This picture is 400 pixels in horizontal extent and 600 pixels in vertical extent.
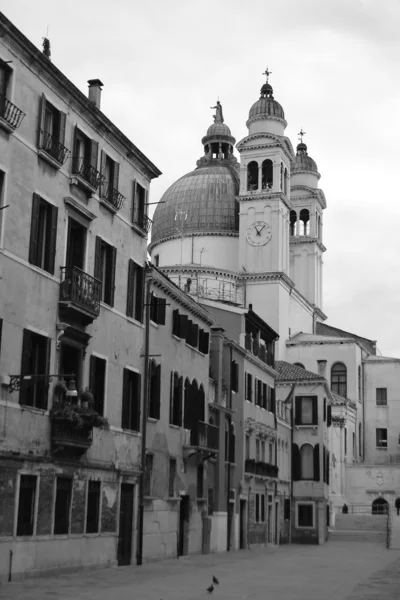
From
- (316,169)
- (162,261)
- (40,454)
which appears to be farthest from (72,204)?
(316,169)

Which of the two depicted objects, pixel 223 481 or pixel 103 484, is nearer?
pixel 103 484

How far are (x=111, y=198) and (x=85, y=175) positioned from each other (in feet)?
6.68

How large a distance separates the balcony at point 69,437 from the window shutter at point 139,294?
5.94 m

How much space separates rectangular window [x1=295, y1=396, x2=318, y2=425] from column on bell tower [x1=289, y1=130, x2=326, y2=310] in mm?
32113

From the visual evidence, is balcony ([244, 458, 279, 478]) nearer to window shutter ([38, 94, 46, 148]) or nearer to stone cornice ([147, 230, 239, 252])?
window shutter ([38, 94, 46, 148])

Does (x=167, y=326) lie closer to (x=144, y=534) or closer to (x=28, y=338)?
(x=144, y=534)

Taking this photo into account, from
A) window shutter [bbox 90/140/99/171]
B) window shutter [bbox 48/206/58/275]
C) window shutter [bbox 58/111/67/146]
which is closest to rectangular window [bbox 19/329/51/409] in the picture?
window shutter [bbox 48/206/58/275]

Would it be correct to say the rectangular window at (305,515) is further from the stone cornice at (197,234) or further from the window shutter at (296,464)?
the stone cornice at (197,234)

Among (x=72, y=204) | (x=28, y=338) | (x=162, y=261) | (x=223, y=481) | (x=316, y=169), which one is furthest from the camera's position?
(x=316, y=169)

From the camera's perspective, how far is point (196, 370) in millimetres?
37125

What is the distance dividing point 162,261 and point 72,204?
54943mm

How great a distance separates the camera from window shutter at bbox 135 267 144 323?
31.0 meters

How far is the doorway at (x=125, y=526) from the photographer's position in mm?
28906

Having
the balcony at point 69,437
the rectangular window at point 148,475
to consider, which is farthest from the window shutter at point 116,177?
the rectangular window at point 148,475
